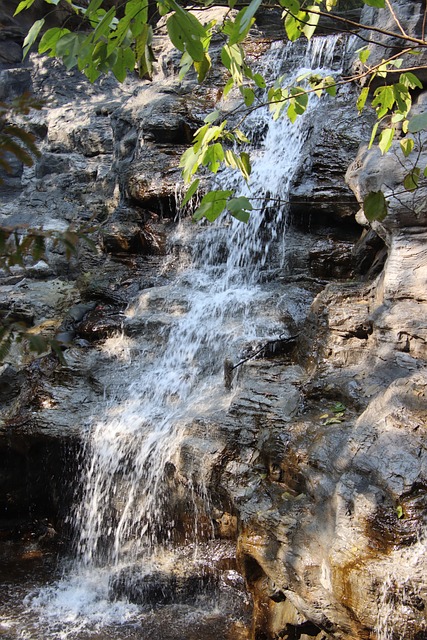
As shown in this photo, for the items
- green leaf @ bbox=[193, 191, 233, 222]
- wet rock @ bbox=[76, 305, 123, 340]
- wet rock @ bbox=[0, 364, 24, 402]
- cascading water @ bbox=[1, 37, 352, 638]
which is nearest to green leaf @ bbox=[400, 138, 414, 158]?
cascading water @ bbox=[1, 37, 352, 638]

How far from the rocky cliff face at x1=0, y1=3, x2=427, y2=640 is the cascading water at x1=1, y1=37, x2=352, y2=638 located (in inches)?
Answer: 5.7

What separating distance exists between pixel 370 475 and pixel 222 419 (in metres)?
1.75

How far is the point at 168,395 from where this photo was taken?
6195mm

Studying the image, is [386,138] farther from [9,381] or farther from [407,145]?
[9,381]

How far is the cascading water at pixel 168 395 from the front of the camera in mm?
4973

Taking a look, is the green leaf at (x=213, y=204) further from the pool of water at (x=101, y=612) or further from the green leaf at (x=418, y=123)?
the pool of water at (x=101, y=612)

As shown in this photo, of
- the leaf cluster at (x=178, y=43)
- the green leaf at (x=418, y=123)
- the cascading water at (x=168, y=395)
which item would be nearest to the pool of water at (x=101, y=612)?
the cascading water at (x=168, y=395)

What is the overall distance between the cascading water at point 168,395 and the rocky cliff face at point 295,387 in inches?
5.7

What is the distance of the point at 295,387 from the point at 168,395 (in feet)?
5.58

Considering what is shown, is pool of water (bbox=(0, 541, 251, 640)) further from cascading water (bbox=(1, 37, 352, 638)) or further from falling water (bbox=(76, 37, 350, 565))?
falling water (bbox=(76, 37, 350, 565))

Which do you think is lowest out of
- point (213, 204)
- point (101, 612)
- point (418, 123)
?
point (101, 612)

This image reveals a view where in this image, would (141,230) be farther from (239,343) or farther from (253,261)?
(239,343)

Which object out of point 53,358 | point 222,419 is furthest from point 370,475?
point 53,358

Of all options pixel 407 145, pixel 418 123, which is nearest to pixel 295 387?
pixel 407 145
